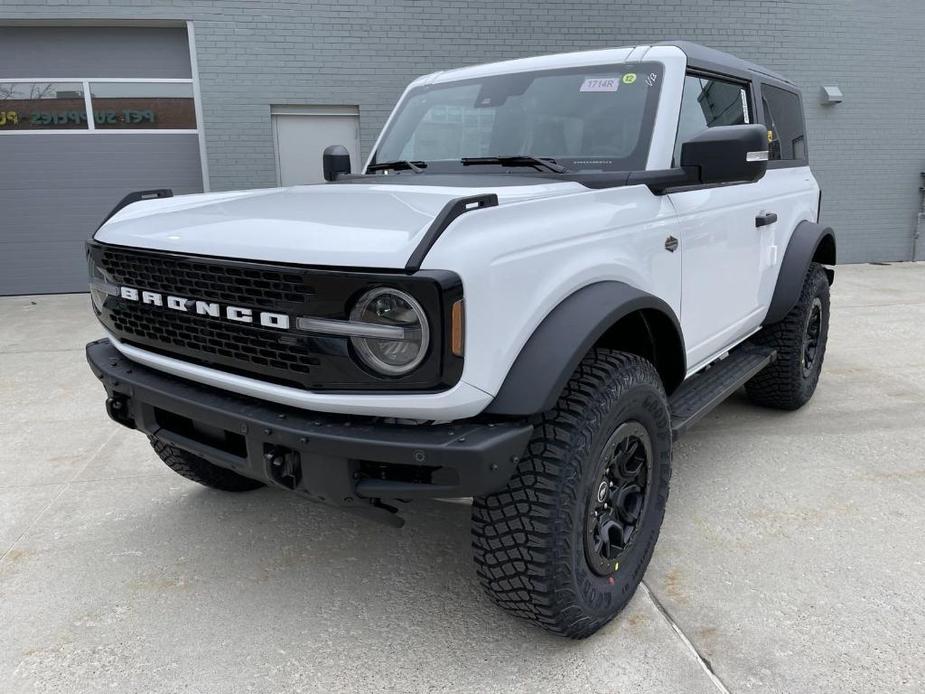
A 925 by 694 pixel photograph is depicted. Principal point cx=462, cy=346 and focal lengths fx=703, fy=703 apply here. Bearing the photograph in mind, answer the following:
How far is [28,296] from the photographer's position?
8891 millimetres

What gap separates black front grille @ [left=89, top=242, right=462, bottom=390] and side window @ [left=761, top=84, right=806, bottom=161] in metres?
2.82

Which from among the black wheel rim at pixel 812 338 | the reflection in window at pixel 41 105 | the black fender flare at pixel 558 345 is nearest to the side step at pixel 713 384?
the black wheel rim at pixel 812 338

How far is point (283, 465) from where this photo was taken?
190cm

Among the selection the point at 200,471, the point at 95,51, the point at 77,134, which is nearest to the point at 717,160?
the point at 200,471

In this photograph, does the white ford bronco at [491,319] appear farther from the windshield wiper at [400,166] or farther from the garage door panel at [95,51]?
the garage door panel at [95,51]

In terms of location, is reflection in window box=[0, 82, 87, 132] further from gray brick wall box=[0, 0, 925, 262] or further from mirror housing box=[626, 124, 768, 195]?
mirror housing box=[626, 124, 768, 195]

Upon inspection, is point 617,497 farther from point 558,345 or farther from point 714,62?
point 714,62

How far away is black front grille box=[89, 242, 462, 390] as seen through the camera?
1706 mm

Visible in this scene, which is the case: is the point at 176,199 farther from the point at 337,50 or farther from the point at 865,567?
the point at 337,50

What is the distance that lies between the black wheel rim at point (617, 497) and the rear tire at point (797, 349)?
1945 millimetres

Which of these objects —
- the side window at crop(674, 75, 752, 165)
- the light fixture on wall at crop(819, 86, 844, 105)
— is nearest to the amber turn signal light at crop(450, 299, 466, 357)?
the side window at crop(674, 75, 752, 165)

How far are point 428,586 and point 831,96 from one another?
9.99 metres

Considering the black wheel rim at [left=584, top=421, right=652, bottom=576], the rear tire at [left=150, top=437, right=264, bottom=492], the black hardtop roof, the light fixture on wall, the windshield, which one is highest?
the light fixture on wall

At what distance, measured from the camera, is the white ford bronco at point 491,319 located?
5.71ft
